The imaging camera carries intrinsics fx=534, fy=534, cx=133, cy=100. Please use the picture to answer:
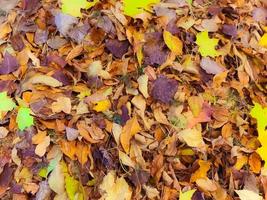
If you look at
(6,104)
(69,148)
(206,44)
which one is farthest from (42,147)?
(206,44)

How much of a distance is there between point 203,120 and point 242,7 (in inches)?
20.6

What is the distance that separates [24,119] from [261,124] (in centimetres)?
80

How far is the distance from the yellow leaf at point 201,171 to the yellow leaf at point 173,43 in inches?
16.0

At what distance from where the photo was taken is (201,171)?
1.73 meters

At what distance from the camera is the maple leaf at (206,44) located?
190 cm

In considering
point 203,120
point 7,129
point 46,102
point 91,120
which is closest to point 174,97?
point 203,120

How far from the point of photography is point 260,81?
1.93 metres

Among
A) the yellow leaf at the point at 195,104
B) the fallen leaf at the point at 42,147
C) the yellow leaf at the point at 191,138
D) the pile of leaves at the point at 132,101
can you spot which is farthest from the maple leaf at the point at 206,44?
the fallen leaf at the point at 42,147

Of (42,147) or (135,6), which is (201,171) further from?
(135,6)

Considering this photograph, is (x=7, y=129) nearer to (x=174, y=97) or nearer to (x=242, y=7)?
(x=174, y=97)

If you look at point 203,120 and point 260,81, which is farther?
point 260,81

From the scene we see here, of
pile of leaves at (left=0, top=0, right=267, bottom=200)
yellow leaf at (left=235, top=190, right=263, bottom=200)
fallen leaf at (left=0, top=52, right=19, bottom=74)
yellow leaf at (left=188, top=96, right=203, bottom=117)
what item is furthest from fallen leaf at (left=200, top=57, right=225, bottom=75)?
fallen leaf at (left=0, top=52, right=19, bottom=74)

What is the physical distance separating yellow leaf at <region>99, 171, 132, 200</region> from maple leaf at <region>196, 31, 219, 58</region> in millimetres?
547

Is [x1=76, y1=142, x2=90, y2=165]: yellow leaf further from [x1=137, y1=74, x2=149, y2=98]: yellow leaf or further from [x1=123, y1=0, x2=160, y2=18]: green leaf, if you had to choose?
[x1=123, y1=0, x2=160, y2=18]: green leaf
